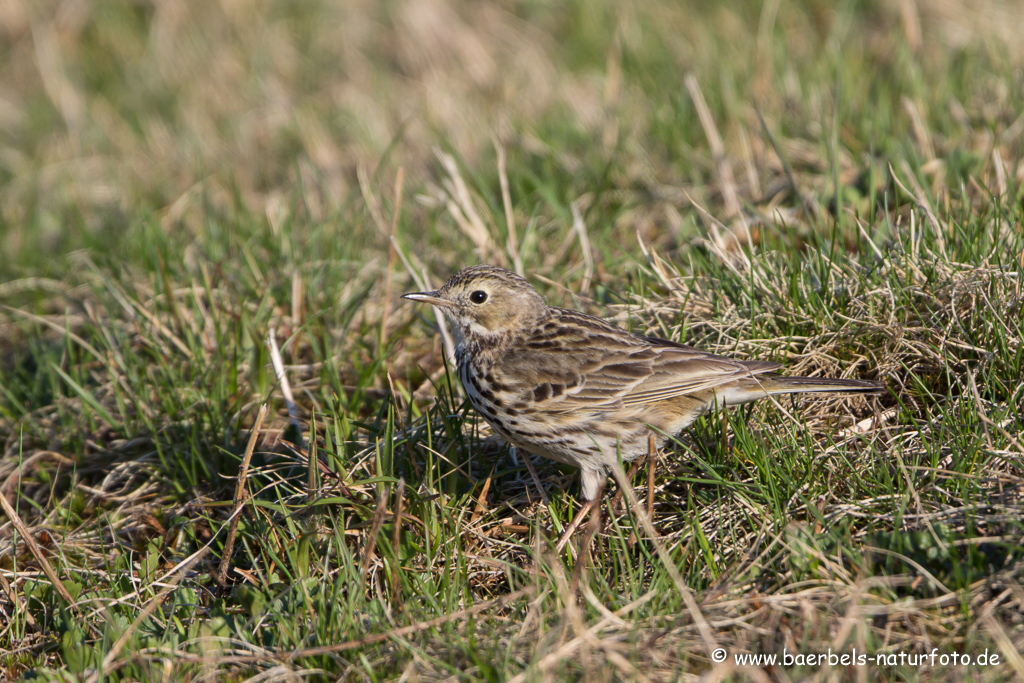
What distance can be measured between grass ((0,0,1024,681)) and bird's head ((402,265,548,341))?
1.41 ft

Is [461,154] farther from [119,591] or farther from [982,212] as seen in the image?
[119,591]

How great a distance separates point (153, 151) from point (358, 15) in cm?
321

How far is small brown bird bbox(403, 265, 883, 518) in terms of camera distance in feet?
15.0

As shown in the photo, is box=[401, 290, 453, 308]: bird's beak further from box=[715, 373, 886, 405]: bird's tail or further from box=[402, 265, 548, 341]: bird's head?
box=[715, 373, 886, 405]: bird's tail

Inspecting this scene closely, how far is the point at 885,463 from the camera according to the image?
4160 mm

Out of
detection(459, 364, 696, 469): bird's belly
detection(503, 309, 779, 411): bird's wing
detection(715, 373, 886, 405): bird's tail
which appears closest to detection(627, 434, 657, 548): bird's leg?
detection(459, 364, 696, 469): bird's belly

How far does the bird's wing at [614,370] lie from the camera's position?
15.0ft

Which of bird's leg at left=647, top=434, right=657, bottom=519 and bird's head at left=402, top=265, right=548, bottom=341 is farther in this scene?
bird's head at left=402, top=265, right=548, bottom=341

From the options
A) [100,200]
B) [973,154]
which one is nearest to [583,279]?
[973,154]

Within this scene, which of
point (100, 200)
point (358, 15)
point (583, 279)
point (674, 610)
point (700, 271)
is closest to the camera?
point (674, 610)

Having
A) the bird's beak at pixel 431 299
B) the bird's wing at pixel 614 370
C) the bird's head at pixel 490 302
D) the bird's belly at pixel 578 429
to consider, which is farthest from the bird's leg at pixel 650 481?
the bird's beak at pixel 431 299

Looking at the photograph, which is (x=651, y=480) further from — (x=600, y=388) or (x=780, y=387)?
(x=780, y=387)

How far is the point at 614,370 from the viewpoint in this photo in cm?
473

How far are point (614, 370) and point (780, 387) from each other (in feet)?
2.65
